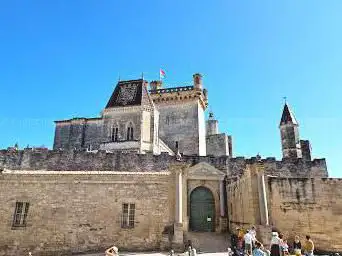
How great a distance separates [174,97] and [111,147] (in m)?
11.1

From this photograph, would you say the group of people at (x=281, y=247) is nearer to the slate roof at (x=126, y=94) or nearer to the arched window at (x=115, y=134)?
the arched window at (x=115, y=134)

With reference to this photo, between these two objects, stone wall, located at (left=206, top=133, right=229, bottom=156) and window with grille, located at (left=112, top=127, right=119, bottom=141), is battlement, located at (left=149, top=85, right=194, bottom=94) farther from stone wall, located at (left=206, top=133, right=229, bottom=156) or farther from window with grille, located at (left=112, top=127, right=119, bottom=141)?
window with grille, located at (left=112, top=127, right=119, bottom=141)

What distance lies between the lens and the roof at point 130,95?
95.8ft

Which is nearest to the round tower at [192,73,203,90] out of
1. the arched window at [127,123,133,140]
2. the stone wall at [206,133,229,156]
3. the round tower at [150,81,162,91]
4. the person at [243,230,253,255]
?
the round tower at [150,81,162,91]

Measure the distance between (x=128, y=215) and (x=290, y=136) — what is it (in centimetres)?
1755

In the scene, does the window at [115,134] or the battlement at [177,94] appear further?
the battlement at [177,94]

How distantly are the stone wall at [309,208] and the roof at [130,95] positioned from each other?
1726 centimetres

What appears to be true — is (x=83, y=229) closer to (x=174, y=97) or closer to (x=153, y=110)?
(x=153, y=110)

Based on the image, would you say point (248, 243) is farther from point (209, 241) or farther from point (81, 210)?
point (81, 210)

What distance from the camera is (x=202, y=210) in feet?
60.5

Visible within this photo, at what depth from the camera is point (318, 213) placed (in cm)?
1416

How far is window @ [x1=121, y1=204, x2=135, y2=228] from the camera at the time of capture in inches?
566

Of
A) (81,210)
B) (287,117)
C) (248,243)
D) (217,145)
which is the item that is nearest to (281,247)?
(248,243)

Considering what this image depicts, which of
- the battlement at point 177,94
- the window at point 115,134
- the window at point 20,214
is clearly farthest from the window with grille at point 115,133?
the window at point 20,214
